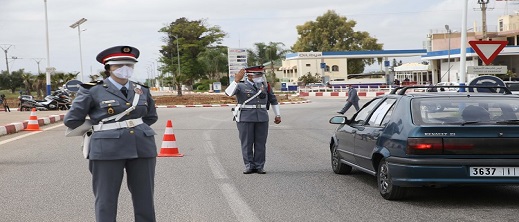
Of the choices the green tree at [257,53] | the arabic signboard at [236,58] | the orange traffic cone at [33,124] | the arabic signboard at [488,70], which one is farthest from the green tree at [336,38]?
the arabic signboard at [488,70]

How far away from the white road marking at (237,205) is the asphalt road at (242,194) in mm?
10

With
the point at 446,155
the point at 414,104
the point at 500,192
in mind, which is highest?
the point at 414,104

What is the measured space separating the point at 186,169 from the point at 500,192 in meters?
4.96

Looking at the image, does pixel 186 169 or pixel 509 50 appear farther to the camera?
pixel 509 50

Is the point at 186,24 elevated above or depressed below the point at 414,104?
above

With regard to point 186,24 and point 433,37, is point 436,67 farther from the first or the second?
point 186,24

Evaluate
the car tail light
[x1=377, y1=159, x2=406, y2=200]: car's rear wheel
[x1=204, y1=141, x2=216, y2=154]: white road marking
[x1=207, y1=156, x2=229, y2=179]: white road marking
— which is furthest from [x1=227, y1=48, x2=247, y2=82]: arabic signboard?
the car tail light

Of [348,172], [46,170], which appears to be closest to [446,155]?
[348,172]

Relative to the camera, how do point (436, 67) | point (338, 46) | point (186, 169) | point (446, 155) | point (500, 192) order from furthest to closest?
point (338, 46)
point (436, 67)
point (186, 169)
point (500, 192)
point (446, 155)

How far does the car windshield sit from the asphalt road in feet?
2.98

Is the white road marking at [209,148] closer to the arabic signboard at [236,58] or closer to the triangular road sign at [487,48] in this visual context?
the triangular road sign at [487,48]

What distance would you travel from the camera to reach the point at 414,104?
7.80m

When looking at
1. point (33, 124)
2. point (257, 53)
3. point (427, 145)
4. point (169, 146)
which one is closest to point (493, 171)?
point (427, 145)

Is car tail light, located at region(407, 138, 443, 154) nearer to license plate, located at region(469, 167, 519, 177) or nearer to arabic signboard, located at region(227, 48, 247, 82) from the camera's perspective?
license plate, located at region(469, 167, 519, 177)
